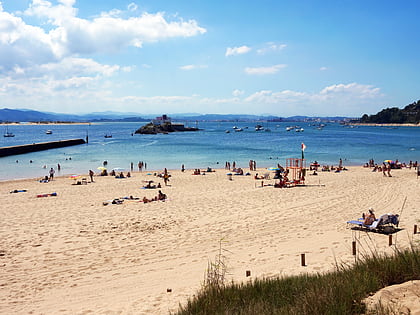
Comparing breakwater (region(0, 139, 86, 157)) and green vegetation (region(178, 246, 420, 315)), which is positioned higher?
green vegetation (region(178, 246, 420, 315))

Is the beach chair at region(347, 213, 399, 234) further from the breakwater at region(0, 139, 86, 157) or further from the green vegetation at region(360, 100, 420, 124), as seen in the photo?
the green vegetation at region(360, 100, 420, 124)

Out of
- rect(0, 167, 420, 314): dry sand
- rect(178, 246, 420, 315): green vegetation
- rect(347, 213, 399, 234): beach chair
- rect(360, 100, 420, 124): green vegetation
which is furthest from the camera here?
rect(360, 100, 420, 124): green vegetation

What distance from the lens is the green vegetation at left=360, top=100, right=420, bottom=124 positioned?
17175 cm

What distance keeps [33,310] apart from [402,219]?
36.7 feet

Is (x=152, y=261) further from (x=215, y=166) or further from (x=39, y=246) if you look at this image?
(x=215, y=166)

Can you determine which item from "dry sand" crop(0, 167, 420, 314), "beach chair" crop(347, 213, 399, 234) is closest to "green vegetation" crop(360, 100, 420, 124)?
"dry sand" crop(0, 167, 420, 314)

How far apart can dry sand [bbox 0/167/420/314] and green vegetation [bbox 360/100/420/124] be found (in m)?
178

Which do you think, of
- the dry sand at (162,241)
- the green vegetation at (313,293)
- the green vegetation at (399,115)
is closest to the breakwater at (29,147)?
the dry sand at (162,241)

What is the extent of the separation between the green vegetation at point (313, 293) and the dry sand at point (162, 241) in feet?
3.08

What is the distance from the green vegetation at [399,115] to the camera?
563 ft

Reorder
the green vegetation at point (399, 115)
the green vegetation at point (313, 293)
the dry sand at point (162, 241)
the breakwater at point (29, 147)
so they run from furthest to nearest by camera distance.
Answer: the green vegetation at point (399, 115) → the breakwater at point (29, 147) → the dry sand at point (162, 241) → the green vegetation at point (313, 293)

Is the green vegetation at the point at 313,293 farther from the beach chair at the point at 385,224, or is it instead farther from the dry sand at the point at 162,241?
the beach chair at the point at 385,224

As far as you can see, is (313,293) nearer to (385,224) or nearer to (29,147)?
(385,224)

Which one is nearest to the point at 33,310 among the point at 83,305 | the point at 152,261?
the point at 83,305
